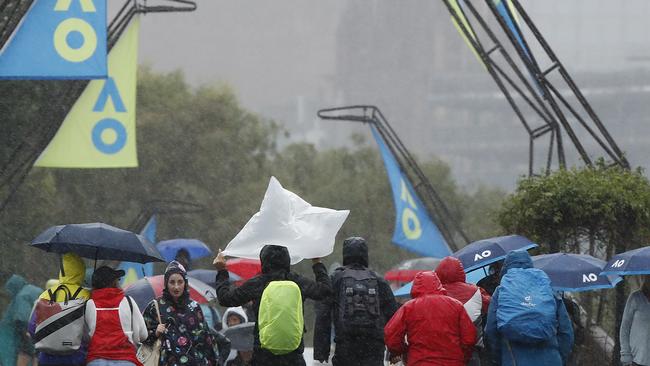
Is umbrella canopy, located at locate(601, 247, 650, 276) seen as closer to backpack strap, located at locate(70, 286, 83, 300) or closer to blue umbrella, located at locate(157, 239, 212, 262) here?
backpack strap, located at locate(70, 286, 83, 300)

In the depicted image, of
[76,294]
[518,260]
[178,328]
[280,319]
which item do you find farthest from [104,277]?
[518,260]

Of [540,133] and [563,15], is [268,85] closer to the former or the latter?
[563,15]

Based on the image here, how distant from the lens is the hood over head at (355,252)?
1128 cm

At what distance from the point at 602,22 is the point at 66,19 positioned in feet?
565

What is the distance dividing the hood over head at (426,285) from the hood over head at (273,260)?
904mm

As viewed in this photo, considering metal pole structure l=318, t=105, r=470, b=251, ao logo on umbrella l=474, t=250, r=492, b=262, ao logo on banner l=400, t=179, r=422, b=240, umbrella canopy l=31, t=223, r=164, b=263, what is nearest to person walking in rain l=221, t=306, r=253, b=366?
ao logo on umbrella l=474, t=250, r=492, b=262

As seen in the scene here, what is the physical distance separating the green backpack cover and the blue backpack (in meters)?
1.36

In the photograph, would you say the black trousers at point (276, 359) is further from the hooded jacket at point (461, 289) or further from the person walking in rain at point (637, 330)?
the person walking in rain at point (637, 330)

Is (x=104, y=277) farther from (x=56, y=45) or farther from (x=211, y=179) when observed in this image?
(x=211, y=179)

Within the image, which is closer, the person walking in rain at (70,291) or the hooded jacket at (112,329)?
the hooded jacket at (112,329)

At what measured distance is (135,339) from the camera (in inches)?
421

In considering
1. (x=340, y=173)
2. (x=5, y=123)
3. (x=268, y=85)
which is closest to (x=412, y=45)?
(x=268, y=85)

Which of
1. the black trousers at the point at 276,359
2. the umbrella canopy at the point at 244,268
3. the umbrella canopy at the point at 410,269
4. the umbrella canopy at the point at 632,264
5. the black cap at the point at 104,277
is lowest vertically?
the umbrella canopy at the point at 410,269

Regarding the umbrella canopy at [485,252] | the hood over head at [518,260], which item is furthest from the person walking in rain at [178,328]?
the umbrella canopy at [485,252]
